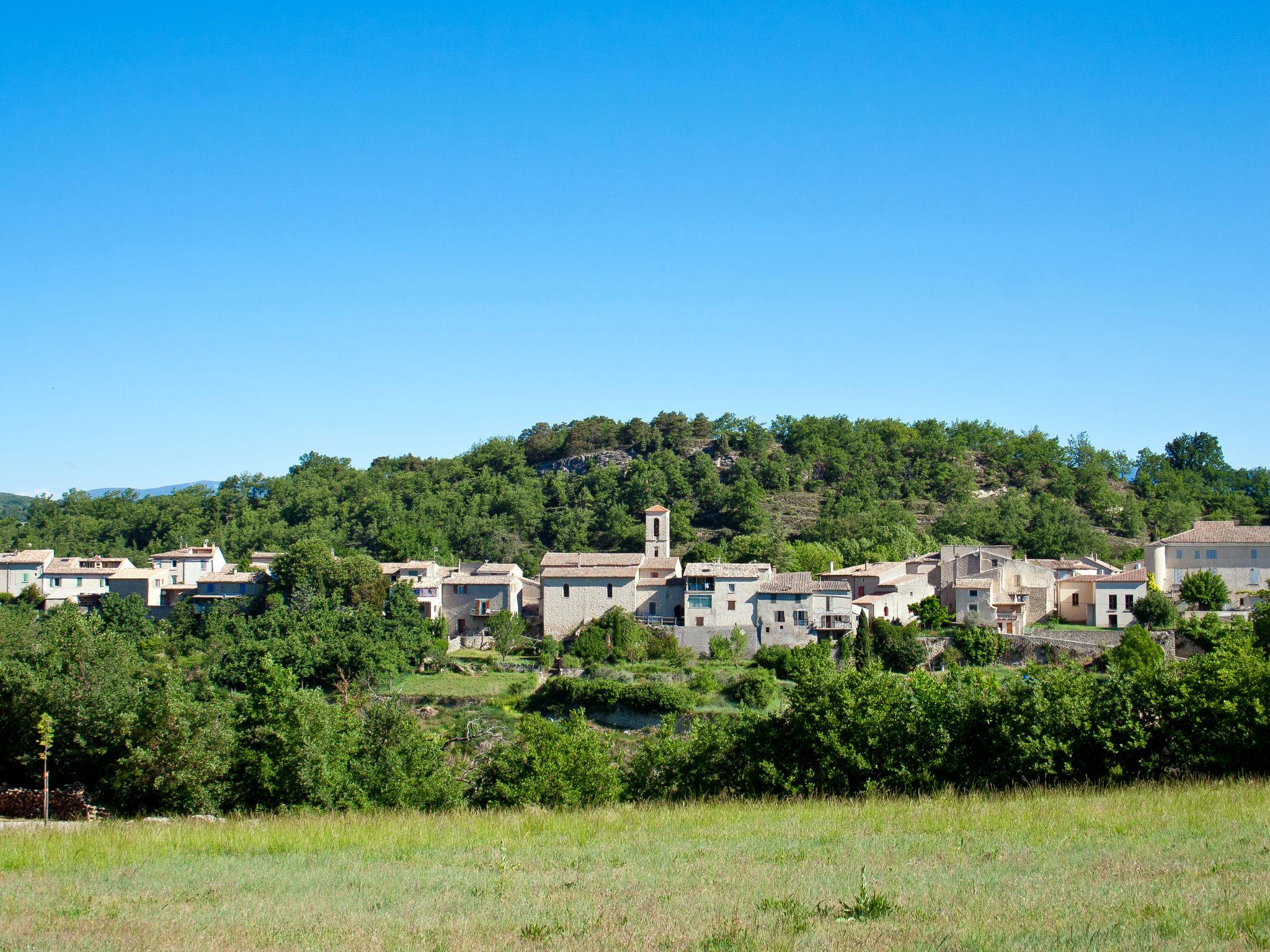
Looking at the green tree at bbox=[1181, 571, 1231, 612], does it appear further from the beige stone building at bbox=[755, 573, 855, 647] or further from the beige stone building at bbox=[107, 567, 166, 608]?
the beige stone building at bbox=[107, 567, 166, 608]

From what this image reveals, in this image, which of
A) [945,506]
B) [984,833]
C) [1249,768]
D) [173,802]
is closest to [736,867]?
[984,833]

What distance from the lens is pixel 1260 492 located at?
81.9 m

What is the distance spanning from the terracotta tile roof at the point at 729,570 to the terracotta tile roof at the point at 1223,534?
67.1 ft

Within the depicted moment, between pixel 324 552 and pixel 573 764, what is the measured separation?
34753 millimetres

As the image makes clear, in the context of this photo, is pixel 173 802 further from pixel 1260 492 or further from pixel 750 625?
pixel 1260 492

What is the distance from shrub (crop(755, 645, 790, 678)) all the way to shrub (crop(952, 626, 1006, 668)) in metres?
7.00

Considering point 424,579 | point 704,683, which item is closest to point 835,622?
point 704,683

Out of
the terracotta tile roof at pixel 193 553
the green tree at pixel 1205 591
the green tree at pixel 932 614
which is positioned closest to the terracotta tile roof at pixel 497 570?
the terracotta tile roof at pixel 193 553

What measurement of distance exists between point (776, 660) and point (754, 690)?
368 centimetres

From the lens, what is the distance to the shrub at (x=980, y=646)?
42125 mm

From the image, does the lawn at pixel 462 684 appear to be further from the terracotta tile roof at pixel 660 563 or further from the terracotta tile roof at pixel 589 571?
the terracotta tile roof at pixel 660 563

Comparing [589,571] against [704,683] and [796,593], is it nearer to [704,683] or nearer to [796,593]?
[796,593]

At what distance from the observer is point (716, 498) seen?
77.6 m

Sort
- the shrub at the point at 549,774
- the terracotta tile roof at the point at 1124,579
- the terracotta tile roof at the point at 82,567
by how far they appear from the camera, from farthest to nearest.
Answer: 1. the terracotta tile roof at the point at 82,567
2. the terracotta tile roof at the point at 1124,579
3. the shrub at the point at 549,774
